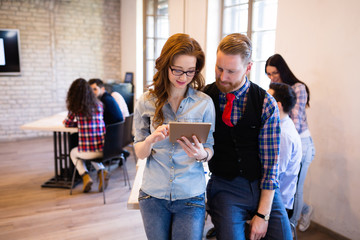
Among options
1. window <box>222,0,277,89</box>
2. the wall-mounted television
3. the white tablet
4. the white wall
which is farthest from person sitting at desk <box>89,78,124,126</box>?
the wall-mounted television

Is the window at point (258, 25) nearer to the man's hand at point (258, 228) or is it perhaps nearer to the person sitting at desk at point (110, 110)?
the person sitting at desk at point (110, 110)

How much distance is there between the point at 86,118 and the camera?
3.56 m

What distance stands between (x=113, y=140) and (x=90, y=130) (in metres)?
0.29

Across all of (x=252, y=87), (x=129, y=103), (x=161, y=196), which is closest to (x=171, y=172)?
(x=161, y=196)

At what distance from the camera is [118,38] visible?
712 centimetres

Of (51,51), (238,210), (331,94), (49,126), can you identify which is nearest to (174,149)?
(238,210)

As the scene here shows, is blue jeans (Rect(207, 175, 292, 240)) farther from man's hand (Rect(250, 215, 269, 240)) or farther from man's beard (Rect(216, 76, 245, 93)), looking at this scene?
man's beard (Rect(216, 76, 245, 93))

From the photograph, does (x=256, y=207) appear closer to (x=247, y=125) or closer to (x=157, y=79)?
(x=247, y=125)

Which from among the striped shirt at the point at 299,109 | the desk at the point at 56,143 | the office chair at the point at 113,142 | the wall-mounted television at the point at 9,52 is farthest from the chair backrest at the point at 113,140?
the wall-mounted television at the point at 9,52

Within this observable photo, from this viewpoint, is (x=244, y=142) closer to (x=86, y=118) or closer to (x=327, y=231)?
(x=327, y=231)

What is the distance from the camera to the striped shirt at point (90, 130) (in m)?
3.56

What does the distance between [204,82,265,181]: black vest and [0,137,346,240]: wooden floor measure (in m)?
1.70

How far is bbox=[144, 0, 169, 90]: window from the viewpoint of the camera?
593 cm

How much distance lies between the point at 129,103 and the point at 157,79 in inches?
194
